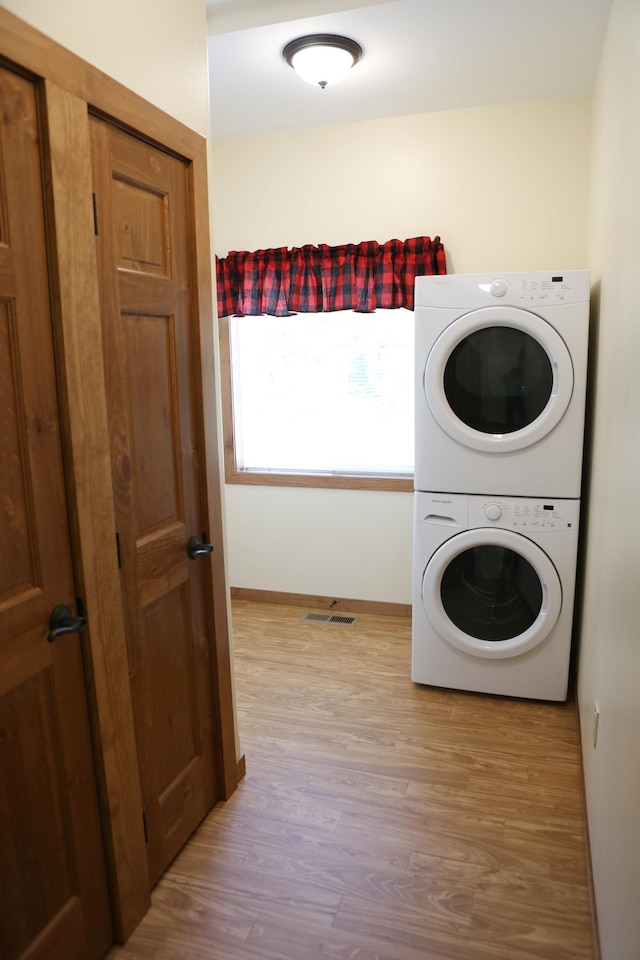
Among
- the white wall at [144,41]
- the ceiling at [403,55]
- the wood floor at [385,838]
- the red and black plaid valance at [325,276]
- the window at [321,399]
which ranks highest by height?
the ceiling at [403,55]

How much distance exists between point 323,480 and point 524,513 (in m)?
1.35

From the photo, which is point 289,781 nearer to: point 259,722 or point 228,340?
point 259,722

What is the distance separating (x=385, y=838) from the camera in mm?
2051

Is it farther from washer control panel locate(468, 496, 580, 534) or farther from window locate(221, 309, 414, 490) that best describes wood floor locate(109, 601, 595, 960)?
window locate(221, 309, 414, 490)

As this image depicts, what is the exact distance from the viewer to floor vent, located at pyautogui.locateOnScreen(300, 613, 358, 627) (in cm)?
371

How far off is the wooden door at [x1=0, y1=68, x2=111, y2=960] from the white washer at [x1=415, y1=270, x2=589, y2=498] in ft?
5.42

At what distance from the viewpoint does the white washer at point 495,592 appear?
269 cm

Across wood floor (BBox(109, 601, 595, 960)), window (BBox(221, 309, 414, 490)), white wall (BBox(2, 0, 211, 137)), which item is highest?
white wall (BBox(2, 0, 211, 137))

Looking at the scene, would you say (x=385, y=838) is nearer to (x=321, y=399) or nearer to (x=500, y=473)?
(x=500, y=473)

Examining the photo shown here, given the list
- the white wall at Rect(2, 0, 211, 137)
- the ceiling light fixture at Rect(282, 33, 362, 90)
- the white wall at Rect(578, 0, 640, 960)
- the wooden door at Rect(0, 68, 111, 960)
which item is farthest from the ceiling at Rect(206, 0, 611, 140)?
the wooden door at Rect(0, 68, 111, 960)

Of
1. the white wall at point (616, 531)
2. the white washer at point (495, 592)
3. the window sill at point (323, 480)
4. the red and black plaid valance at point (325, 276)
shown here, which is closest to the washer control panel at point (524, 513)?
the white washer at point (495, 592)

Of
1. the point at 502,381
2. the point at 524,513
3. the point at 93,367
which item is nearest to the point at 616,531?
the point at 524,513

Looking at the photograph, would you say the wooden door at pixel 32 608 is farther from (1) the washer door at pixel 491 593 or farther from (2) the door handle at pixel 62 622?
(1) the washer door at pixel 491 593

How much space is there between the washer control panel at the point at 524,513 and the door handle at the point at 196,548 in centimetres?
121
